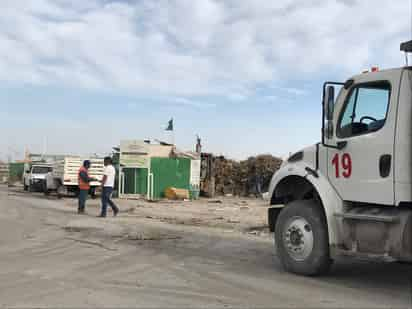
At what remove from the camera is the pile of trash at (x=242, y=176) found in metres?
32.8

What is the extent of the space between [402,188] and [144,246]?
5.83 metres

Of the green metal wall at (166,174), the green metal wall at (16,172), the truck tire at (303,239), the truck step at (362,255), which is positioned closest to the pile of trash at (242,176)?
the green metal wall at (166,174)

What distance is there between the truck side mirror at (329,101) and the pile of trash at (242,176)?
84.5 feet

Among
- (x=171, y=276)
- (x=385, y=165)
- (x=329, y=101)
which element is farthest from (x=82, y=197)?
(x=385, y=165)

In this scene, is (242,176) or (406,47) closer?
(406,47)

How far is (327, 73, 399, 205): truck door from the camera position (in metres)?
6.61

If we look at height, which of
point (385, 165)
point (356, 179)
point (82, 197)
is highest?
point (385, 165)

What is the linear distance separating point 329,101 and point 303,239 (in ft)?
6.90

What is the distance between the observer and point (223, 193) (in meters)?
33.0

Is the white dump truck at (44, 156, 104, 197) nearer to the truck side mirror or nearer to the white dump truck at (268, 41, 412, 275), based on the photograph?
the white dump truck at (268, 41, 412, 275)

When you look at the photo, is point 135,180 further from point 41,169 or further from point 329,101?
point 329,101

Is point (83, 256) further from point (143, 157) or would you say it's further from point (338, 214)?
point (143, 157)

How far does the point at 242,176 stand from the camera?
109ft

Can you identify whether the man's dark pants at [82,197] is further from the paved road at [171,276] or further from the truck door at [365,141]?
the truck door at [365,141]
